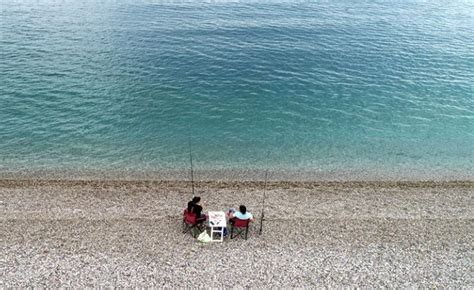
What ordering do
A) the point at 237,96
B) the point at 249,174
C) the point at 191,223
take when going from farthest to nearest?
the point at 237,96
the point at 249,174
the point at 191,223

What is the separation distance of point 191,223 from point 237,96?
19.4m

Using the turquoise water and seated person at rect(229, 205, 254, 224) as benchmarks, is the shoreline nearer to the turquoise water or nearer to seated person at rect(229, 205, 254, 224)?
the turquoise water

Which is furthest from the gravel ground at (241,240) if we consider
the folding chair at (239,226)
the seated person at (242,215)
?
the seated person at (242,215)

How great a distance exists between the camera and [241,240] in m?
16.9

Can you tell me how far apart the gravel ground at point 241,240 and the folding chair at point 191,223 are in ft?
1.45

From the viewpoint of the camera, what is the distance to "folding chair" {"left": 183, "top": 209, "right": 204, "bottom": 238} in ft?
55.3

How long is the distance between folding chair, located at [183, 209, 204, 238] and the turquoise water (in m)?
7.76

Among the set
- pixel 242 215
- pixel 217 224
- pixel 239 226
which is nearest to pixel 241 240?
pixel 239 226

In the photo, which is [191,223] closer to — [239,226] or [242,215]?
[239,226]

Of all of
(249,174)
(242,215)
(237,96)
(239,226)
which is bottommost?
(249,174)

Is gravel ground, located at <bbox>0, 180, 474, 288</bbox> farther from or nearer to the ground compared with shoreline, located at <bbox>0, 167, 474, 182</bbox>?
farther from the ground

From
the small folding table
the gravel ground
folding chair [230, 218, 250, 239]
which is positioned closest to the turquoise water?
the gravel ground

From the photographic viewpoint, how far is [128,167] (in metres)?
24.6

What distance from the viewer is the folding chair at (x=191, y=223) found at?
1684cm
